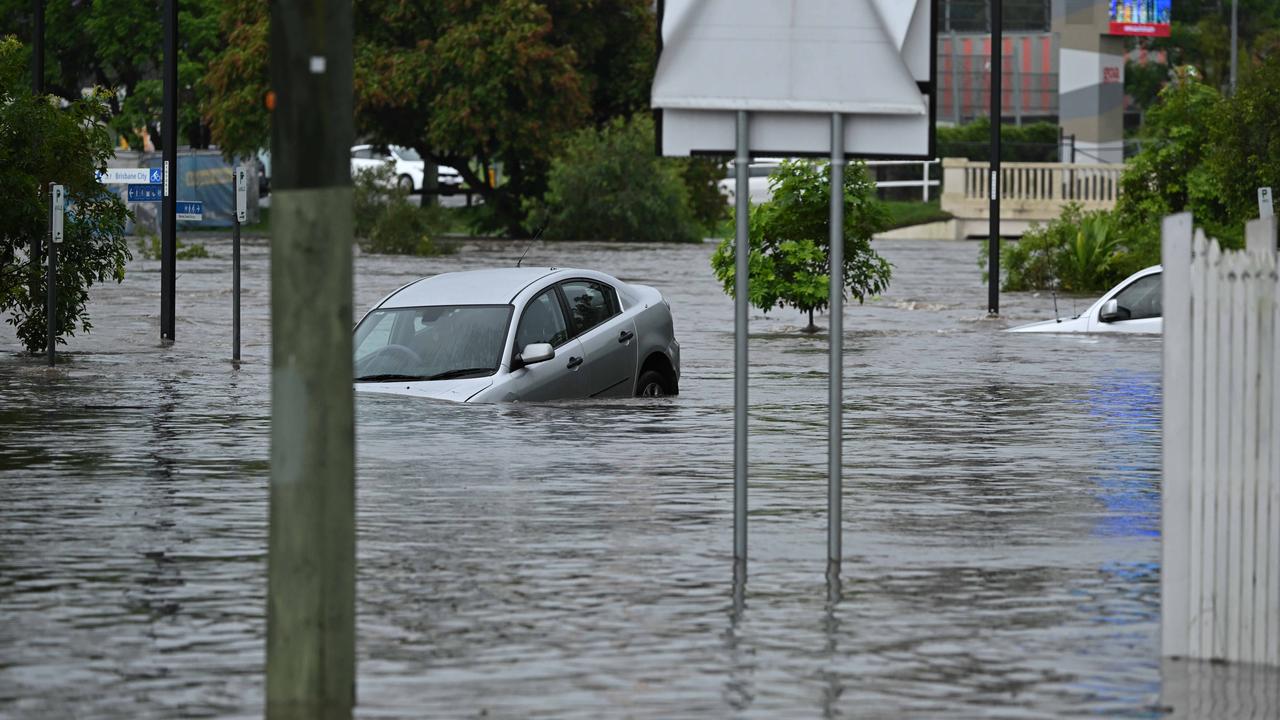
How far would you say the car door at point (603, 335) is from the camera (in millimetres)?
17406

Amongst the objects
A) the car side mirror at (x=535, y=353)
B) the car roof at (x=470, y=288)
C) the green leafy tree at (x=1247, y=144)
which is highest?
the green leafy tree at (x=1247, y=144)

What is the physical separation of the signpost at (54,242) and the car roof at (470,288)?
202 inches

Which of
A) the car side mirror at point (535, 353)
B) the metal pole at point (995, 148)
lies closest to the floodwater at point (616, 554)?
the car side mirror at point (535, 353)

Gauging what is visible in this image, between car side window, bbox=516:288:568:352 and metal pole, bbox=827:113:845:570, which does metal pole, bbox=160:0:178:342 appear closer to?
car side window, bbox=516:288:568:352

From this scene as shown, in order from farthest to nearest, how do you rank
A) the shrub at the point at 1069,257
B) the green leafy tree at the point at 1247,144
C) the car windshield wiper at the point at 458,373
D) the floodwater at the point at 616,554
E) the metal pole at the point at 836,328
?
1. the shrub at the point at 1069,257
2. the green leafy tree at the point at 1247,144
3. the car windshield wiper at the point at 458,373
4. the metal pole at the point at 836,328
5. the floodwater at the point at 616,554

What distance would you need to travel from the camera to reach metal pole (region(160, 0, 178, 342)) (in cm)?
2519

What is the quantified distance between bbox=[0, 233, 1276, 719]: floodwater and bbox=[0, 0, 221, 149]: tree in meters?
44.5

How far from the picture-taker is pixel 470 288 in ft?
57.2

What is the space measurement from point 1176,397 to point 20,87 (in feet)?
54.7

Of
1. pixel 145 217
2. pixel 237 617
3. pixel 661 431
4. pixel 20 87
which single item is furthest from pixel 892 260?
pixel 237 617

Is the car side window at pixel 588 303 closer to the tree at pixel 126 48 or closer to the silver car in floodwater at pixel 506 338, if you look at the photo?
the silver car in floodwater at pixel 506 338

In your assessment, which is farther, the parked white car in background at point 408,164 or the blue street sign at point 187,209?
the parked white car in background at point 408,164

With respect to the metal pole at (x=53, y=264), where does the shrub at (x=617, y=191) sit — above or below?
above

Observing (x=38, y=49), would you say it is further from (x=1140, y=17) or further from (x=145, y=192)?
(x=1140, y=17)
